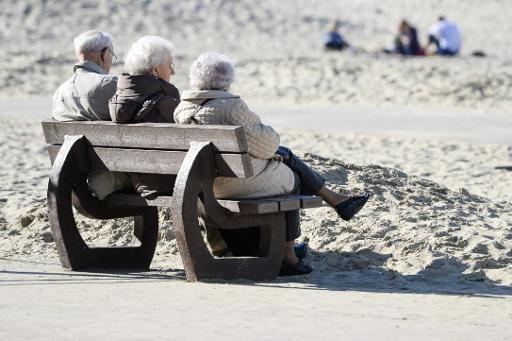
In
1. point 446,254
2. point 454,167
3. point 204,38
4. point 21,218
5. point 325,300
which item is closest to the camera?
point 325,300

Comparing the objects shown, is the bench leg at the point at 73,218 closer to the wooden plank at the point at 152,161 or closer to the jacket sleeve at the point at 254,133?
the wooden plank at the point at 152,161

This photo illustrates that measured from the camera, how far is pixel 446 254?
7.31 metres

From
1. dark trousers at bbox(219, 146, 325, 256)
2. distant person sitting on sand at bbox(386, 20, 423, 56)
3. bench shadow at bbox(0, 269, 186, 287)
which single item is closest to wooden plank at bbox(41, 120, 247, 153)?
dark trousers at bbox(219, 146, 325, 256)

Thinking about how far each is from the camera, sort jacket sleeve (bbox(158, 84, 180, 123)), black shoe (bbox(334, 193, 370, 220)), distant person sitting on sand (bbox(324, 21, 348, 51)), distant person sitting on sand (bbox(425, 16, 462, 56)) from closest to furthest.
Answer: jacket sleeve (bbox(158, 84, 180, 123)) < black shoe (bbox(334, 193, 370, 220)) < distant person sitting on sand (bbox(425, 16, 462, 56)) < distant person sitting on sand (bbox(324, 21, 348, 51))

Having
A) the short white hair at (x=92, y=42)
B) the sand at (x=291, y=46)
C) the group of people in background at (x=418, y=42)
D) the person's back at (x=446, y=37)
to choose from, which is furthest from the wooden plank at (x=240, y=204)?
the person's back at (x=446, y=37)

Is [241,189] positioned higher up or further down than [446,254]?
higher up

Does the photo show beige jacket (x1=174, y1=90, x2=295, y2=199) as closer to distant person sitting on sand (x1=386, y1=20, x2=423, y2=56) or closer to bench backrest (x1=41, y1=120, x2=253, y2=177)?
bench backrest (x1=41, y1=120, x2=253, y2=177)

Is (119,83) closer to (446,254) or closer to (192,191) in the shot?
(192,191)

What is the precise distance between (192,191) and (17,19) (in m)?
20.6

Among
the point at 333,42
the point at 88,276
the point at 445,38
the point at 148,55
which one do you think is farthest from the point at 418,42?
the point at 88,276

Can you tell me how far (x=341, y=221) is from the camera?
7961 millimetres

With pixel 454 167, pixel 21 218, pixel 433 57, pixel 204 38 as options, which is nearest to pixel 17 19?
pixel 204 38

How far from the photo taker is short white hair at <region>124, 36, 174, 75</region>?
273 inches

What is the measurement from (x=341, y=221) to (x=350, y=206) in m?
0.72
